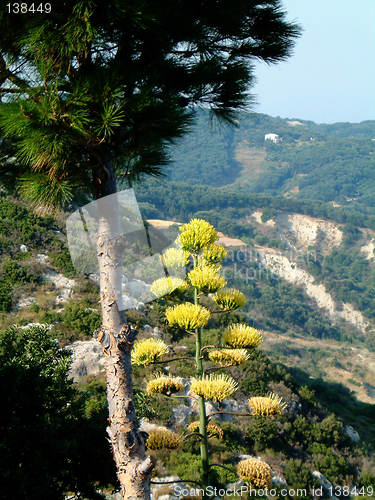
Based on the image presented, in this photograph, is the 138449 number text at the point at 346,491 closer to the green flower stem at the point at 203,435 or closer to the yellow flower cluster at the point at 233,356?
the green flower stem at the point at 203,435

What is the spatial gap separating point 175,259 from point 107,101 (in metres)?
1.13

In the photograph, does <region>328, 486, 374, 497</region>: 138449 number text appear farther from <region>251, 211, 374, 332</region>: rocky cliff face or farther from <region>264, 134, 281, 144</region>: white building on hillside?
<region>264, 134, 281, 144</region>: white building on hillside

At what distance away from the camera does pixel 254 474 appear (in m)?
2.36

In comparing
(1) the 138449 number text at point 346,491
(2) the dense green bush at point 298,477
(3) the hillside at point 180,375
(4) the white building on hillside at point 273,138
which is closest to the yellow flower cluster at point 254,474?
(3) the hillside at point 180,375

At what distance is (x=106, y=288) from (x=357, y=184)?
117795mm

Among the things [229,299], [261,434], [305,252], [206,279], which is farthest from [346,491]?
[305,252]

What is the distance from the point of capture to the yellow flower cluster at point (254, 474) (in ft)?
7.72

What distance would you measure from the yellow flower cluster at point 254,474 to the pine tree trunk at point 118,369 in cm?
63

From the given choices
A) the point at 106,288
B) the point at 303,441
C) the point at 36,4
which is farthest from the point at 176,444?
the point at 303,441

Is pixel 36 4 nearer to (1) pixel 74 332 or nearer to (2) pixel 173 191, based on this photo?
(1) pixel 74 332

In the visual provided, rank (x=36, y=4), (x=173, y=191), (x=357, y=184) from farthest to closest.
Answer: (x=357, y=184) → (x=173, y=191) → (x=36, y=4)

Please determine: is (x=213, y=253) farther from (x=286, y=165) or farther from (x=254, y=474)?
(x=286, y=165)

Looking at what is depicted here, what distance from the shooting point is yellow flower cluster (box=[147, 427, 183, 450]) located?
8.21ft

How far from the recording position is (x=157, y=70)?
245cm
